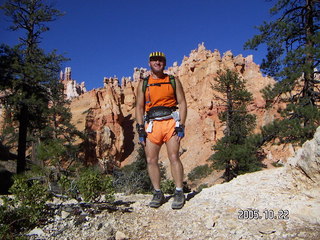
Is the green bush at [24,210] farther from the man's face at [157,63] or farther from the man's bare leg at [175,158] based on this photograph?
the man's face at [157,63]

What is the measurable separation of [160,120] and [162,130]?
17 centimetres

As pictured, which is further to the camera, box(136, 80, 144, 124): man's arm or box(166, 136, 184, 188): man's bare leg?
box(136, 80, 144, 124): man's arm

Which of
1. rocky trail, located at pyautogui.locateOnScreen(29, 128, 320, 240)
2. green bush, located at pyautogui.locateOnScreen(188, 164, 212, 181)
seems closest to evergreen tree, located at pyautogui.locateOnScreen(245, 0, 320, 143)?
rocky trail, located at pyautogui.locateOnScreen(29, 128, 320, 240)

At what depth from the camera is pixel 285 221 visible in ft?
10.6

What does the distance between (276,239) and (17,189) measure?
134 inches

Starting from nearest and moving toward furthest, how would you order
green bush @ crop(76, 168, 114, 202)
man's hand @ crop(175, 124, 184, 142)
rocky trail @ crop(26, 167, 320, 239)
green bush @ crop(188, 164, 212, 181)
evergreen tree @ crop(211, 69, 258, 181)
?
rocky trail @ crop(26, 167, 320, 239), green bush @ crop(76, 168, 114, 202), man's hand @ crop(175, 124, 184, 142), evergreen tree @ crop(211, 69, 258, 181), green bush @ crop(188, 164, 212, 181)

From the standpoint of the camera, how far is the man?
426 cm

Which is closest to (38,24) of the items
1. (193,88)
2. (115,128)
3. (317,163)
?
(317,163)

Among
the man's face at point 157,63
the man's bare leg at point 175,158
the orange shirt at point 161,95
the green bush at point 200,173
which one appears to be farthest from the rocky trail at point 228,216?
the green bush at point 200,173

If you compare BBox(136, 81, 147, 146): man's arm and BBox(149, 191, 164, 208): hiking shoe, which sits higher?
BBox(136, 81, 147, 146): man's arm

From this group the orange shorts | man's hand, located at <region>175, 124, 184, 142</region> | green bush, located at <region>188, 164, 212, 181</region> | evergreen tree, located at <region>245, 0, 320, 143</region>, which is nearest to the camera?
man's hand, located at <region>175, 124, 184, 142</region>

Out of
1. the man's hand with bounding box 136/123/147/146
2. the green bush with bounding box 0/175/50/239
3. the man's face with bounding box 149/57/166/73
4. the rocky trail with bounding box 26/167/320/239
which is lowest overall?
the rocky trail with bounding box 26/167/320/239

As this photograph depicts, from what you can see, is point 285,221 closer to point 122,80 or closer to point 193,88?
point 193,88

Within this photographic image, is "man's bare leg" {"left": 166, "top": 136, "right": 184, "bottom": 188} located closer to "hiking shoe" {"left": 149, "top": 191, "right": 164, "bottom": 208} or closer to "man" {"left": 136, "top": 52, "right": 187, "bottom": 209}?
"man" {"left": 136, "top": 52, "right": 187, "bottom": 209}
